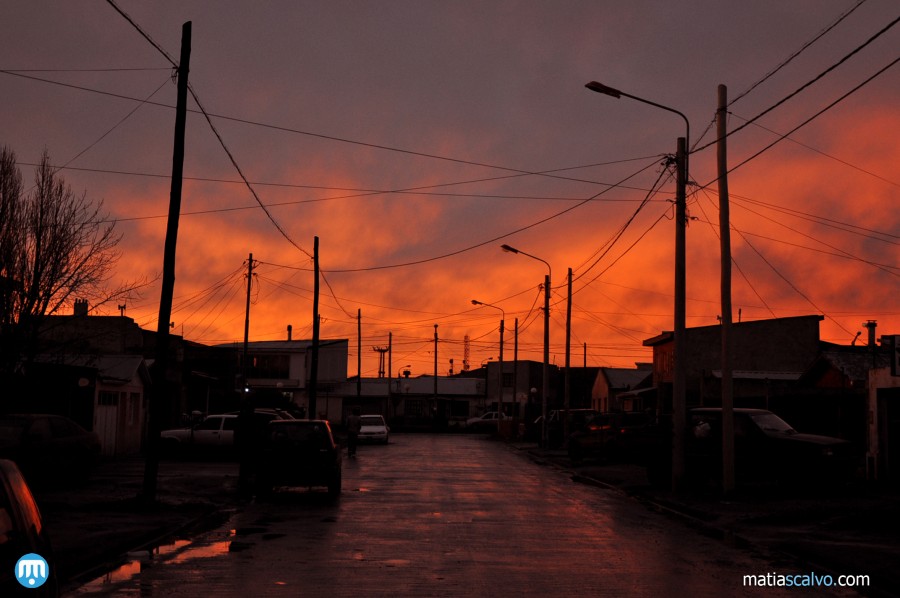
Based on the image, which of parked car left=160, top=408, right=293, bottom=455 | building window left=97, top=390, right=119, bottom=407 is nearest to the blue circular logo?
parked car left=160, top=408, right=293, bottom=455

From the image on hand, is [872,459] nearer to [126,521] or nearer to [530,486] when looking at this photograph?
[530,486]

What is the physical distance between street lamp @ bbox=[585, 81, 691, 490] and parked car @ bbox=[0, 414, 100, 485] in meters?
13.7

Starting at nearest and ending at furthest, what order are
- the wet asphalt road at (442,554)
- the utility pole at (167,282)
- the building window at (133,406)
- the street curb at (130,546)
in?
the wet asphalt road at (442,554) < the street curb at (130,546) < the utility pole at (167,282) < the building window at (133,406)

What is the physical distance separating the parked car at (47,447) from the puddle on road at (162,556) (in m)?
8.32

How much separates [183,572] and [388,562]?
2373 mm

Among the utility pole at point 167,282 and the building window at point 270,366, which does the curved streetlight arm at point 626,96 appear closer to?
the utility pole at point 167,282

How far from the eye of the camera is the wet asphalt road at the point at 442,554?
10.6 m

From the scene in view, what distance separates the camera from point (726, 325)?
72.1 feet

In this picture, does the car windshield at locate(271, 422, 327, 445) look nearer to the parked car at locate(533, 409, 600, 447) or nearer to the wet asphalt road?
the wet asphalt road

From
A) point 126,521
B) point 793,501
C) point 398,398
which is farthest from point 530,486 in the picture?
point 398,398

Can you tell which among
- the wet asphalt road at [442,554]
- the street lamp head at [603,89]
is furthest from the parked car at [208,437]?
the street lamp head at [603,89]

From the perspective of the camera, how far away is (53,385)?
32.8 metres

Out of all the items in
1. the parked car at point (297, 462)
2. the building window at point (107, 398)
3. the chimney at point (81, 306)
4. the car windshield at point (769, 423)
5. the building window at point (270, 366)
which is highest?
the building window at point (270, 366)

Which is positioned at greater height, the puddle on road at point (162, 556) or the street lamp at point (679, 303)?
the street lamp at point (679, 303)
